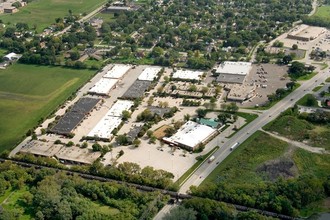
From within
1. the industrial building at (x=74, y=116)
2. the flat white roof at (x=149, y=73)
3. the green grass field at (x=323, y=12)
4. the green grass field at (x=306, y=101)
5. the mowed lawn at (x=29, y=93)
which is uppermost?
the green grass field at (x=323, y=12)

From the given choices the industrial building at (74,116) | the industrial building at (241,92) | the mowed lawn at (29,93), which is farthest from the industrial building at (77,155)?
the industrial building at (241,92)

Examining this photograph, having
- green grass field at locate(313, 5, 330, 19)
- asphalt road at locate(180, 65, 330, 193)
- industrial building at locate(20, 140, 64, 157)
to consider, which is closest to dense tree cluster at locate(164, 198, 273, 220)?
asphalt road at locate(180, 65, 330, 193)

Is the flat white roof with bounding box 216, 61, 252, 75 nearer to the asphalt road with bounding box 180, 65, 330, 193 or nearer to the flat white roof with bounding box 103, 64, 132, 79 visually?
the asphalt road with bounding box 180, 65, 330, 193

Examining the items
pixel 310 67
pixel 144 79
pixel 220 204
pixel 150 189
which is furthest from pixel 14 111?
pixel 310 67

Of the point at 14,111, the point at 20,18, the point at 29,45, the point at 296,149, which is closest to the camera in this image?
the point at 296,149

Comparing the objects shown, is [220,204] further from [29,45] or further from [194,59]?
[29,45]

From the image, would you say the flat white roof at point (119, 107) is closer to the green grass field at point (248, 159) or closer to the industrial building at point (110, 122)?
the industrial building at point (110, 122)
